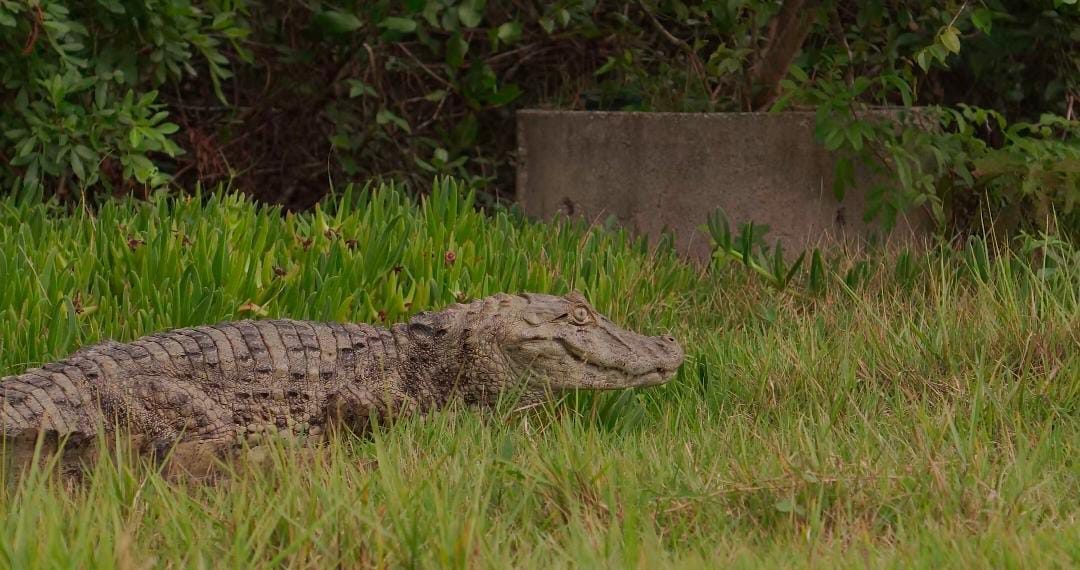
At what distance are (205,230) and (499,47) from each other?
3.01 meters

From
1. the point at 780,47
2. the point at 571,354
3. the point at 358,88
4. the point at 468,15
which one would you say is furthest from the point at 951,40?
the point at 358,88

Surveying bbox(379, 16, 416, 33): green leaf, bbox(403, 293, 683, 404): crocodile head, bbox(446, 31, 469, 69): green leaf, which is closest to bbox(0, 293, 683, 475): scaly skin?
bbox(403, 293, 683, 404): crocodile head

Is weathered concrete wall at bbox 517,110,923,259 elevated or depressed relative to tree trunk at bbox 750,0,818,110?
depressed

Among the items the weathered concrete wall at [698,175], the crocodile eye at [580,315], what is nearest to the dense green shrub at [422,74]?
the weathered concrete wall at [698,175]

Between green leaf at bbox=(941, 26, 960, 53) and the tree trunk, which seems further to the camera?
the tree trunk

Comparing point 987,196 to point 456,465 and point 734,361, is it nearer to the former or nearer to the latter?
point 734,361

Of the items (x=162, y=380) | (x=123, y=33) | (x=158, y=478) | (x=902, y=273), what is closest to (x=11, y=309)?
(x=162, y=380)

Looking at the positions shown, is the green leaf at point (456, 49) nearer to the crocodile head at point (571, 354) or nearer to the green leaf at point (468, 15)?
the green leaf at point (468, 15)

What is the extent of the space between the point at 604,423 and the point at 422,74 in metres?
3.49

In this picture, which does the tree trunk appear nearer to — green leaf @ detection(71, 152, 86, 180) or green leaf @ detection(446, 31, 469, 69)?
green leaf @ detection(446, 31, 469, 69)

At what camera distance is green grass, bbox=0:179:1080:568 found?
2396 millimetres

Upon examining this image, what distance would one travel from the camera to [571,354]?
3.63m

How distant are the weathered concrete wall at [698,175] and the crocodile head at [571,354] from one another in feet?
6.62

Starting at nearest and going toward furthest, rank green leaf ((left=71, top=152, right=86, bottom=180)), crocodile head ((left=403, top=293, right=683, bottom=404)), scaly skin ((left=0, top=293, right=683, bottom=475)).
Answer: scaly skin ((left=0, top=293, right=683, bottom=475)), crocodile head ((left=403, top=293, right=683, bottom=404)), green leaf ((left=71, top=152, right=86, bottom=180))
